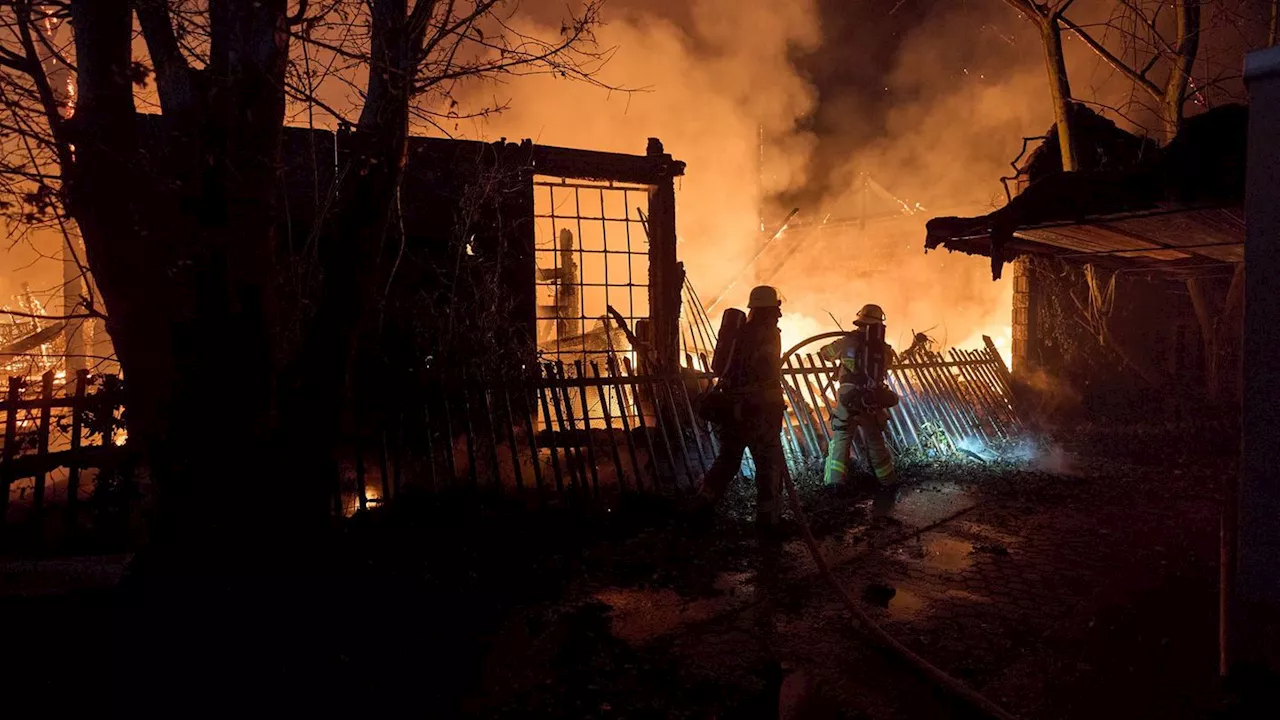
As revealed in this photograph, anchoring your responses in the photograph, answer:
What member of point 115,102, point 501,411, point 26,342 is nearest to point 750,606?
point 501,411

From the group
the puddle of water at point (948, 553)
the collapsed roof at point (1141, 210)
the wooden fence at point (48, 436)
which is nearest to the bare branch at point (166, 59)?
the wooden fence at point (48, 436)

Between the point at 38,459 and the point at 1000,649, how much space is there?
6.78 metres

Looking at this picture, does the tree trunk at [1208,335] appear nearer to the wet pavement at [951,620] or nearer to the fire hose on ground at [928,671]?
the wet pavement at [951,620]

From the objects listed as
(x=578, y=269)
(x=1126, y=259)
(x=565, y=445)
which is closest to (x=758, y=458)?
(x=565, y=445)

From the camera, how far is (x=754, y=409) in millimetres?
6098

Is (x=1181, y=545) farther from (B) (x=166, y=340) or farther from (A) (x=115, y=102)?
(A) (x=115, y=102)

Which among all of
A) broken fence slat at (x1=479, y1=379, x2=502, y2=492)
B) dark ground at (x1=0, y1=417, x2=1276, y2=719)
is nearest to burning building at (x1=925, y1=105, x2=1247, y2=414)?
dark ground at (x1=0, y1=417, x2=1276, y2=719)

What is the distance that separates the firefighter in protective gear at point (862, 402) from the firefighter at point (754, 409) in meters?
1.48

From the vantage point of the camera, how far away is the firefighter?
6031 mm

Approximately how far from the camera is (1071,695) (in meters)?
3.21

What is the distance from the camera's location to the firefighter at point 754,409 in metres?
6.03

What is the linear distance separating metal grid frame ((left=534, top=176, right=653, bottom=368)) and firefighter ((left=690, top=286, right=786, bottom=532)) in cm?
197

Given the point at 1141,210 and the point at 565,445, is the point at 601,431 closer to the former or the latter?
the point at 565,445

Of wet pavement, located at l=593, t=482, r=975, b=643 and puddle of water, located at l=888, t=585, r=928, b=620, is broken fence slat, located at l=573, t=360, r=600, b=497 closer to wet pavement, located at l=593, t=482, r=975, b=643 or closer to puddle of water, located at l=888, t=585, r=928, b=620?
wet pavement, located at l=593, t=482, r=975, b=643
